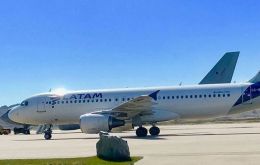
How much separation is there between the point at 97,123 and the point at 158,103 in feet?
17.1

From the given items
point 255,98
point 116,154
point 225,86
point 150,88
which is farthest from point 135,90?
point 116,154

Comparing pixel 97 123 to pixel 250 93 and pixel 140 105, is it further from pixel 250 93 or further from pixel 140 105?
pixel 250 93

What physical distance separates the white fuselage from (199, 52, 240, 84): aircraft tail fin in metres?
26.7

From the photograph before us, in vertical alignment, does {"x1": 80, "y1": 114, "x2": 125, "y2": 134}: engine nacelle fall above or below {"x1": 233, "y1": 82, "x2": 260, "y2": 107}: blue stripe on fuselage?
below

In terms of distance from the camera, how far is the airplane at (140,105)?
1186 inches

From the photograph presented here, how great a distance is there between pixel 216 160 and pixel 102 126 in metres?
17.0

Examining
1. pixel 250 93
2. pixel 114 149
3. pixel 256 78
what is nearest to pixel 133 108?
pixel 250 93

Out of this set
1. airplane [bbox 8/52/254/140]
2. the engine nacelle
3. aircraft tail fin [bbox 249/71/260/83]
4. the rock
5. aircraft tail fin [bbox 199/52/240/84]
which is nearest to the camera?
the rock

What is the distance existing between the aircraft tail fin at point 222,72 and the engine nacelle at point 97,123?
1198 inches

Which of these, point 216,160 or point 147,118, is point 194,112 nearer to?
point 147,118

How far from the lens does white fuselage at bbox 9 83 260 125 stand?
3123 centimetres

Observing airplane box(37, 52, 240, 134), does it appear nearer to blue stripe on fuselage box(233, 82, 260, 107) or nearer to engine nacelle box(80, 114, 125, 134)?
blue stripe on fuselage box(233, 82, 260, 107)

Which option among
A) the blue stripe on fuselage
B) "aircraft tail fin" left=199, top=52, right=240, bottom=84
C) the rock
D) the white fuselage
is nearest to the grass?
the rock

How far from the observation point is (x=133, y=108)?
1196 inches
